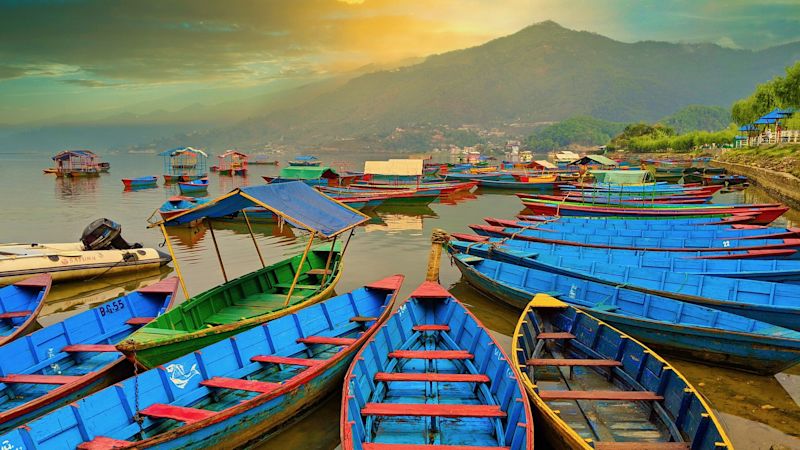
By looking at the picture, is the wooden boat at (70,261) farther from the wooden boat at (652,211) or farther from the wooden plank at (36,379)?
the wooden boat at (652,211)

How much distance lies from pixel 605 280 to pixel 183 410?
1027 cm

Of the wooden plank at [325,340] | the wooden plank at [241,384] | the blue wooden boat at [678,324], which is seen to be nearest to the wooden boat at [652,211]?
the blue wooden boat at [678,324]

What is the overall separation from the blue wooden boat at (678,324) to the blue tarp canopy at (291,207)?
4.65 m

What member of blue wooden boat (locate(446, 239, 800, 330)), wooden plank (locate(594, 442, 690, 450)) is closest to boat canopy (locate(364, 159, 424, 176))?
blue wooden boat (locate(446, 239, 800, 330))

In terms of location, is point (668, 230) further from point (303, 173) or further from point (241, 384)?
point (303, 173)

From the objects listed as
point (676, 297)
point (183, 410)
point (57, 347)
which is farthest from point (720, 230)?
point (57, 347)

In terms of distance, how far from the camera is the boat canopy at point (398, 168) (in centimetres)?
4112

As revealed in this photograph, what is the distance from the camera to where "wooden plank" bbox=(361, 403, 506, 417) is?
22.8 feet

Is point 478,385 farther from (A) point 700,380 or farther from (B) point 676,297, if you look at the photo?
(B) point 676,297

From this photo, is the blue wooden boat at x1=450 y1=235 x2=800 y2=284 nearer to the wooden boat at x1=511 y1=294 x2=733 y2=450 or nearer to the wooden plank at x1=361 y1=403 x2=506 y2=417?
the wooden boat at x1=511 y1=294 x2=733 y2=450

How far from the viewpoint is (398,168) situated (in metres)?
42.1

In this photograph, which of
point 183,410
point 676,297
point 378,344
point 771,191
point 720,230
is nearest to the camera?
point 183,410

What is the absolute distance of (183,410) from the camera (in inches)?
276

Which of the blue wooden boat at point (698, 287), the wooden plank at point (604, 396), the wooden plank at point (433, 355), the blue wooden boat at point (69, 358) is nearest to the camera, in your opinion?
the wooden plank at point (604, 396)
